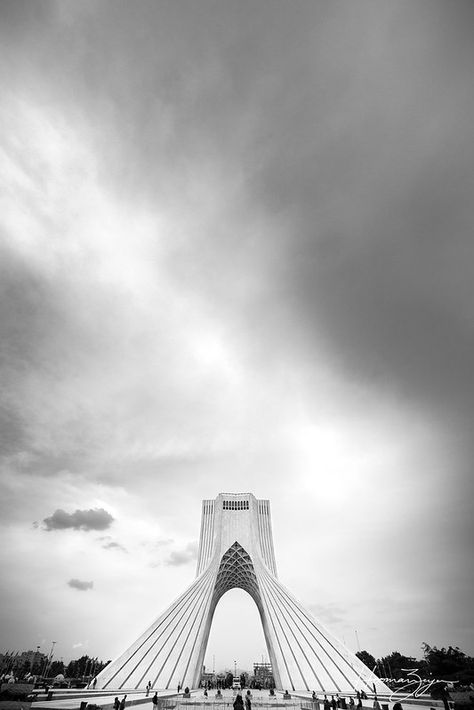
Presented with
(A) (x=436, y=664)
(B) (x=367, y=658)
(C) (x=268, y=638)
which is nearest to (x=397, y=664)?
(B) (x=367, y=658)

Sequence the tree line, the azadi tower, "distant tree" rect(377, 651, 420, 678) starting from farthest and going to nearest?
"distant tree" rect(377, 651, 420, 678)
the tree line
the azadi tower

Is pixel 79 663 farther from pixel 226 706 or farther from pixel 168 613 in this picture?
pixel 226 706

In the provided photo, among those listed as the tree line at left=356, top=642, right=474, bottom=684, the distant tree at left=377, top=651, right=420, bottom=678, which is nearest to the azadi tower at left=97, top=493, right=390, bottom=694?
the tree line at left=356, top=642, right=474, bottom=684

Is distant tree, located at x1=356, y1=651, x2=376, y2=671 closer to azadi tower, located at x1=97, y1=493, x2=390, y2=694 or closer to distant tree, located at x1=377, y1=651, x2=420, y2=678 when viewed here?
distant tree, located at x1=377, y1=651, x2=420, y2=678

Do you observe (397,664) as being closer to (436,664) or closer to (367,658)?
(367,658)

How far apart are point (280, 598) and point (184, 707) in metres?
15.6

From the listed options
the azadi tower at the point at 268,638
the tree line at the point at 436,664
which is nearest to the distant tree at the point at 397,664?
the tree line at the point at 436,664

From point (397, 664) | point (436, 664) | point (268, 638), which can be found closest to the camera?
point (268, 638)

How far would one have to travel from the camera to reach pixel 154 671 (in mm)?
21328

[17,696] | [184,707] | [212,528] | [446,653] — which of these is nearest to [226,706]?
[184,707]

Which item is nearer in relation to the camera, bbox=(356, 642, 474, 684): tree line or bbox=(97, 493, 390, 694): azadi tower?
bbox=(97, 493, 390, 694): azadi tower

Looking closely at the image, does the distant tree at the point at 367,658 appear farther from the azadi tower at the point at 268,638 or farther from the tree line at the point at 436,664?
the azadi tower at the point at 268,638

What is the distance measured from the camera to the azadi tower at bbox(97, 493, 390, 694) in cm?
2088

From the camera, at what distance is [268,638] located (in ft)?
89.8
